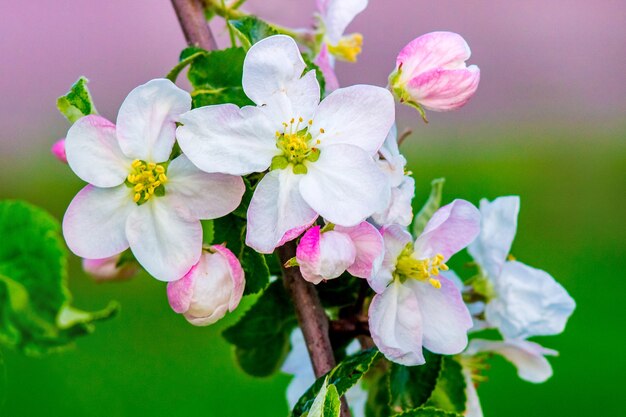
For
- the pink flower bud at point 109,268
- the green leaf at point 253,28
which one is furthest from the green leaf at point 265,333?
the green leaf at point 253,28

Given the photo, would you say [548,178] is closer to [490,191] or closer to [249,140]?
[490,191]

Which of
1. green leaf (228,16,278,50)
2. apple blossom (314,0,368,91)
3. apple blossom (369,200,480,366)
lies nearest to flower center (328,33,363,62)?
apple blossom (314,0,368,91)

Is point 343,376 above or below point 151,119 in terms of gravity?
below

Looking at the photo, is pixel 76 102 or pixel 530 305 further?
pixel 530 305

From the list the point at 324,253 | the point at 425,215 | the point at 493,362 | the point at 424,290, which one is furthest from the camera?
the point at 493,362

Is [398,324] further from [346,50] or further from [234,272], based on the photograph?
[346,50]

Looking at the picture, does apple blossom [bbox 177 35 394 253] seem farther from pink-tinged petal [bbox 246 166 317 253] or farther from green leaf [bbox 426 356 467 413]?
green leaf [bbox 426 356 467 413]

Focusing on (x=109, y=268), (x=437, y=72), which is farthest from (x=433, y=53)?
(x=109, y=268)

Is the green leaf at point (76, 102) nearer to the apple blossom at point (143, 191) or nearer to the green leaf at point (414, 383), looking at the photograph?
the apple blossom at point (143, 191)
